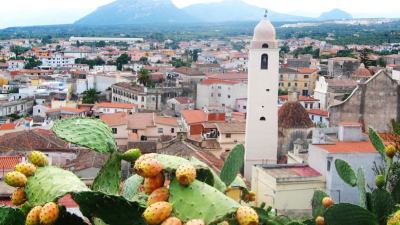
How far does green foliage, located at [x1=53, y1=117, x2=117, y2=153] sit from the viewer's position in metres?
3.27

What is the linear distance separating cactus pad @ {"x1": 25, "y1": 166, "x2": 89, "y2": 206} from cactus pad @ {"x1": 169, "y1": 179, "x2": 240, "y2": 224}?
41 cm

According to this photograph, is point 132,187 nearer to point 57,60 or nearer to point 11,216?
point 11,216

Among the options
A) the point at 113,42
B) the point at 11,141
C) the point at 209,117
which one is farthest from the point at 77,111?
the point at 113,42

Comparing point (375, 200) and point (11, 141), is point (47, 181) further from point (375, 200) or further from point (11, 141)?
point (11, 141)

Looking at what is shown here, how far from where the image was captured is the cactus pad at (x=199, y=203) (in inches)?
105

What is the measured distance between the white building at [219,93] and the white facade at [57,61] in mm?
47067

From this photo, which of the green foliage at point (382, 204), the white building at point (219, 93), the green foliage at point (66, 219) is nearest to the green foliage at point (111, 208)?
the green foliage at point (66, 219)

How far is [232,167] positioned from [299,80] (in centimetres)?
4915

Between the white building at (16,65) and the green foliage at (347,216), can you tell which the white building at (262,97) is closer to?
the green foliage at (347,216)

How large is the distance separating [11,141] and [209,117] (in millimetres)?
9683

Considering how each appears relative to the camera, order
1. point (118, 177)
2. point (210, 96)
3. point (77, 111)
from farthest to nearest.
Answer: point (210, 96), point (77, 111), point (118, 177)

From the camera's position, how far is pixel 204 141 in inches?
931

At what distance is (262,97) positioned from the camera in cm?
2039

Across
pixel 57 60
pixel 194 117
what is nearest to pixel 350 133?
pixel 194 117
